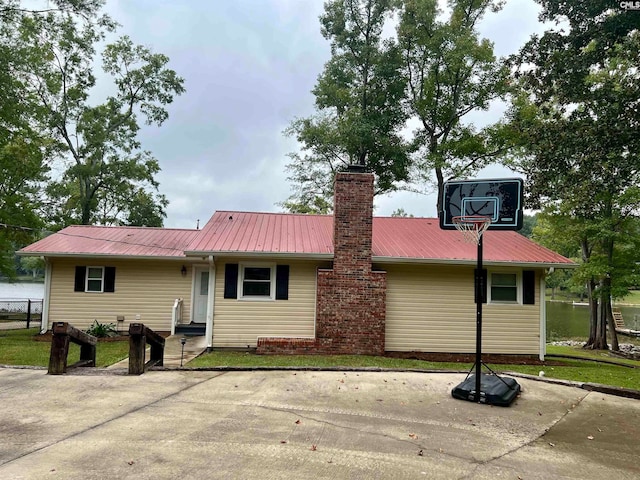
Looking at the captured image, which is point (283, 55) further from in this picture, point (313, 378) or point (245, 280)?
point (313, 378)

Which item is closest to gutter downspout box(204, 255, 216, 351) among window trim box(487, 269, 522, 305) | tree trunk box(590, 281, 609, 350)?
window trim box(487, 269, 522, 305)

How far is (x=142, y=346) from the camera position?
6645 millimetres

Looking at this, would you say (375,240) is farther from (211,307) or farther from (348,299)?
(211,307)

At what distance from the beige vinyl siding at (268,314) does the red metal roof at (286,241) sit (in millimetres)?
559

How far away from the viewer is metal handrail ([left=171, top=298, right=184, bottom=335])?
463 inches

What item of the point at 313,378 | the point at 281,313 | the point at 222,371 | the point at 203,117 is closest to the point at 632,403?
the point at 313,378

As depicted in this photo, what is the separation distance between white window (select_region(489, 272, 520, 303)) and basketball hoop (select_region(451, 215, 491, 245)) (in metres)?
3.98

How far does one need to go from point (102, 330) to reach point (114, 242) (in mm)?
2800

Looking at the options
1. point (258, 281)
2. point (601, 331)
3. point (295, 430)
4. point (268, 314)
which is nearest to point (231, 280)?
point (258, 281)

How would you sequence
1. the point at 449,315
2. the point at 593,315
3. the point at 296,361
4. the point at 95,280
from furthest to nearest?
the point at 593,315 < the point at 95,280 < the point at 449,315 < the point at 296,361

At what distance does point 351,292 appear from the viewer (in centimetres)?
971

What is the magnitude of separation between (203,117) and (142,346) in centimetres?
1337

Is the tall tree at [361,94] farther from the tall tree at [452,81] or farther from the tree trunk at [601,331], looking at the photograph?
the tree trunk at [601,331]

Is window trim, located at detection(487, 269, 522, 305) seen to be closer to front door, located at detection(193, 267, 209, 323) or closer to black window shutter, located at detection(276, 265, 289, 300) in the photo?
black window shutter, located at detection(276, 265, 289, 300)
